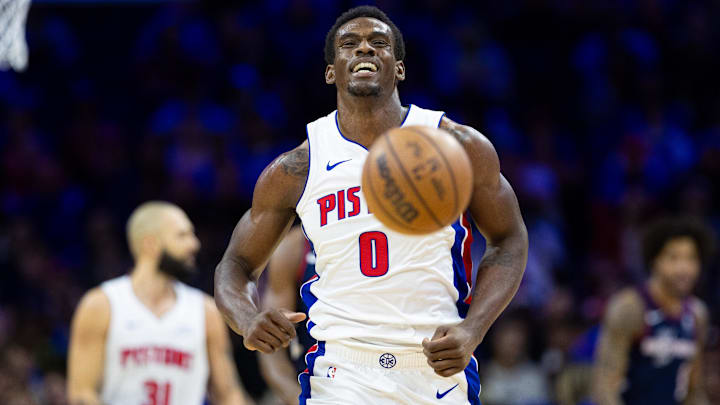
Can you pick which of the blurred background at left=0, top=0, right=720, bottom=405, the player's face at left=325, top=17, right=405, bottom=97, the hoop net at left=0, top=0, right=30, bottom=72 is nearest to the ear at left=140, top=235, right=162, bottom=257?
the hoop net at left=0, top=0, right=30, bottom=72

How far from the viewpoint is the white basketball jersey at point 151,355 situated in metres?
6.07

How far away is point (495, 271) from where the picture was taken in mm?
3752

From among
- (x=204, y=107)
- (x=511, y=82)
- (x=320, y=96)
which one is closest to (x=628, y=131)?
(x=511, y=82)

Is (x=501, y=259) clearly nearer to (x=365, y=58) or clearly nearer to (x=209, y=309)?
(x=365, y=58)

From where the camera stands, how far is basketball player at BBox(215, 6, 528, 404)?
3662 millimetres

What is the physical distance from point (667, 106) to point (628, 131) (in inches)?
25.4

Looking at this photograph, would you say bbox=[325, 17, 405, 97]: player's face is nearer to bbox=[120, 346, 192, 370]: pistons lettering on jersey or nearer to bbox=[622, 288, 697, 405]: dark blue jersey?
bbox=[120, 346, 192, 370]: pistons lettering on jersey

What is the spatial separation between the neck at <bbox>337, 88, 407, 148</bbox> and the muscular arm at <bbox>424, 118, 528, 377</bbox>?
203 mm

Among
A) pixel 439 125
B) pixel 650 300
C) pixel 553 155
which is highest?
pixel 553 155

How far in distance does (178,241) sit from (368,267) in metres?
2.95

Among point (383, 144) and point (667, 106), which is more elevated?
point (667, 106)

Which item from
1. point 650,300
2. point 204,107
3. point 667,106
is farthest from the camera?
point 667,106

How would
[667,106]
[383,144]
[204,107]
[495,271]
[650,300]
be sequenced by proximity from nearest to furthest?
1. [383,144]
2. [495,271]
3. [650,300]
4. [204,107]
5. [667,106]

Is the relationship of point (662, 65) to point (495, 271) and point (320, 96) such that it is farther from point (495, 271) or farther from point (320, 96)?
point (495, 271)
